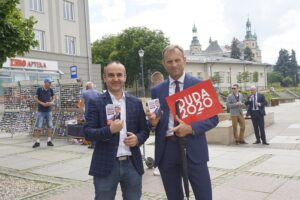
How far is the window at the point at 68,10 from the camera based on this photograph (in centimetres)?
3844

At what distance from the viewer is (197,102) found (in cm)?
371

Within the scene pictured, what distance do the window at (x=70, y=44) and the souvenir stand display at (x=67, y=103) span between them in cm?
2428

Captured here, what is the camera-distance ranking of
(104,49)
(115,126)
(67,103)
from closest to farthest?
1. (115,126)
2. (67,103)
3. (104,49)

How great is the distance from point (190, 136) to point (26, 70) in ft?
102

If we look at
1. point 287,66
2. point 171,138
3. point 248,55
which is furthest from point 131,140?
point 248,55

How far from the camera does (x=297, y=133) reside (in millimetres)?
15578

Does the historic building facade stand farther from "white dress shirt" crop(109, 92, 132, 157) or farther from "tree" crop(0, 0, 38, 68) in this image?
"white dress shirt" crop(109, 92, 132, 157)

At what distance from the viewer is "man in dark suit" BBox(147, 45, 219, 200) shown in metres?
3.68

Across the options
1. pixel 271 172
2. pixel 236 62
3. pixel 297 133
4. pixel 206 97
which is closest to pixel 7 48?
pixel 206 97

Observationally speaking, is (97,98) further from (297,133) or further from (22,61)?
(22,61)

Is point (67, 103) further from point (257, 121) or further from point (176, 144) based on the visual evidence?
point (176, 144)

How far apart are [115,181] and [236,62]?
102 m

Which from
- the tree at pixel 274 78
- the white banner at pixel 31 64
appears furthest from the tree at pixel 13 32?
the tree at pixel 274 78

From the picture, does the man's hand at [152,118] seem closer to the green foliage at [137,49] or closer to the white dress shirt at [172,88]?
the white dress shirt at [172,88]
